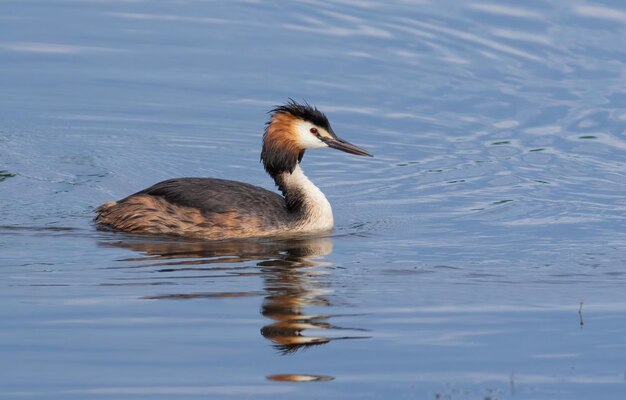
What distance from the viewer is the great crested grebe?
42.7 feet

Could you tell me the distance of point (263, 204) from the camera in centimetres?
1316

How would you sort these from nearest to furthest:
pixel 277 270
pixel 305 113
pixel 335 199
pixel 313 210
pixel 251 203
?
1. pixel 277 270
2. pixel 251 203
3. pixel 313 210
4. pixel 305 113
5. pixel 335 199

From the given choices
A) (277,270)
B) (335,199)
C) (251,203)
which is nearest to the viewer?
(277,270)

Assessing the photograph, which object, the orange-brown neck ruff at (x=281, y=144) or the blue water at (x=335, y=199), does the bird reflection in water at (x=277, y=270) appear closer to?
the blue water at (x=335, y=199)

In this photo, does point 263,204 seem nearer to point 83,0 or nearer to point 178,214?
point 178,214

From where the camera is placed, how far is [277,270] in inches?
453

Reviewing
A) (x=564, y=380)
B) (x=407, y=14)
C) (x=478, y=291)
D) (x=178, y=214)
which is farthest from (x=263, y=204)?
(x=407, y=14)

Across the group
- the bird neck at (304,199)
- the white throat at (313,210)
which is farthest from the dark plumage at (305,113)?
the white throat at (313,210)

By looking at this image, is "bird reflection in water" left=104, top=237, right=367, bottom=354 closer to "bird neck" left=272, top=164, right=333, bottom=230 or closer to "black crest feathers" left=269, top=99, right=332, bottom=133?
"bird neck" left=272, top=164, right=333, bottom=230

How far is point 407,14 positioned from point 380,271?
10258 millimetres

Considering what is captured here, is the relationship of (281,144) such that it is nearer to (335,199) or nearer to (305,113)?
(305,113)

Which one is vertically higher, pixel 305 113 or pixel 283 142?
pixel 305 113

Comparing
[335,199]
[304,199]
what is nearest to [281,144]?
[304,199]

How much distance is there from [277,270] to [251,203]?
1703 millimetres
